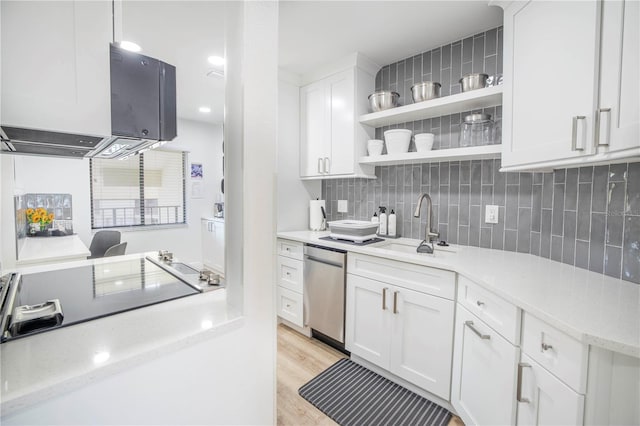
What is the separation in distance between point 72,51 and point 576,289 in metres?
1.95

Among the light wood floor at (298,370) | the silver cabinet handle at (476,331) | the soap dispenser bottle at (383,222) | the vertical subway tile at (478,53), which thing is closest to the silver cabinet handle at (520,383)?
the silver cabinet handle at (476,331)

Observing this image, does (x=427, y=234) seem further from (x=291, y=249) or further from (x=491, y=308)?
(x=291, y=249)

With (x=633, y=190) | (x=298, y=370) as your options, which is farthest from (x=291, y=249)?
(x=633, y=190)

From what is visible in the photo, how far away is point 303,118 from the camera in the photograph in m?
2.82

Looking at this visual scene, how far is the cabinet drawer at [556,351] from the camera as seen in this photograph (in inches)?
32.9

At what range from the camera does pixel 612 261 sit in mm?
1312

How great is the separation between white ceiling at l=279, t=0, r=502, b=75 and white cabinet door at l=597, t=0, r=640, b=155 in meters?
0.87

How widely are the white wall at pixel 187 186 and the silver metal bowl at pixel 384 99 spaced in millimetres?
2935

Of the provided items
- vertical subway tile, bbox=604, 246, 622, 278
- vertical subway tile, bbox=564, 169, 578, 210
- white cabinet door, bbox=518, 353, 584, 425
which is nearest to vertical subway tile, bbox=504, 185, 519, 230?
vertical subway tile, bbox=564, 169, 578, 210

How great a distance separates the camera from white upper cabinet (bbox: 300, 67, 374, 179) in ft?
7.91

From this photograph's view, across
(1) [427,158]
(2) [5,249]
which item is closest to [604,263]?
(1) [427,158]

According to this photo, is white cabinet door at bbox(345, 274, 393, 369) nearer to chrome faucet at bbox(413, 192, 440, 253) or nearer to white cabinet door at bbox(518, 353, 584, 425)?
chrome faucet at bbox(413, 192, 440, 253)

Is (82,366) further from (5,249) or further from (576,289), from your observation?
(576,289)

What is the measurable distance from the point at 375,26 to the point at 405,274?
1.71 m
